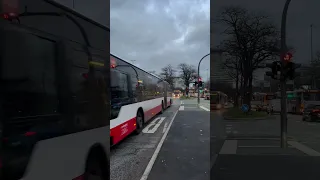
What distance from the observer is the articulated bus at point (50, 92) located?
85.4 inches

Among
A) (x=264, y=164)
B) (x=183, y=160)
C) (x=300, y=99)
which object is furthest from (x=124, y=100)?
(x=300, y=99)

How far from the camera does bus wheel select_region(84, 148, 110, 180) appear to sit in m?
3.40

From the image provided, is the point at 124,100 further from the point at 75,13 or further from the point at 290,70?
the point at 75,13

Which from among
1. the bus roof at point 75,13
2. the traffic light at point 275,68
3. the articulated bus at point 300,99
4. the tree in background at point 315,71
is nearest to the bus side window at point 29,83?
the bus roof at point 75,13

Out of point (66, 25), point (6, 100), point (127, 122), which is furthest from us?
point (127, 122)

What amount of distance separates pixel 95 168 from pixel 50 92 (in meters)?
1.30

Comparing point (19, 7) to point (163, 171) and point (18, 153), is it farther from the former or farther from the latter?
point (163, 171)

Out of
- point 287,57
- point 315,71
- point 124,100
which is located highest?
point 315,71

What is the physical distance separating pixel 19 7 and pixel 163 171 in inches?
194

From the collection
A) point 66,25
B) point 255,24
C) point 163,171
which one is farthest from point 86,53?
point 255,24

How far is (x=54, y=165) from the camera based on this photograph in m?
2.65

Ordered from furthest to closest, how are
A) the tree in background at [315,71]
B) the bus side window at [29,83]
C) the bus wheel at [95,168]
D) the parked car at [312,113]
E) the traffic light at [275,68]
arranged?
1. the parked car at [312,113]
2. the tree in background at [315,71]
3. the traffic light at [275,68]
4. the bus wheel at [95,168]
5. the bus side window at [29,83]

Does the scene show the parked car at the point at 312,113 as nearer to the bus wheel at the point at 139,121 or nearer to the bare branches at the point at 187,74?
the bus wheel at the point at 139,121

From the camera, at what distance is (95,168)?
11.8 feet
